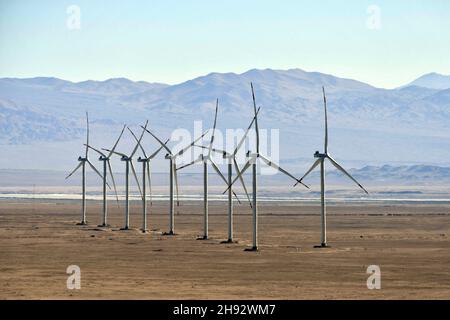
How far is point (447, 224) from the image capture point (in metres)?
106

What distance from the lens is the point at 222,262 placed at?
59.1 metres

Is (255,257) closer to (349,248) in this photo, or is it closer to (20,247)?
(349,248)

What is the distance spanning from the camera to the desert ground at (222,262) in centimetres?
4403

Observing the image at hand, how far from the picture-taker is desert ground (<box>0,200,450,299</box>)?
1734 inches
